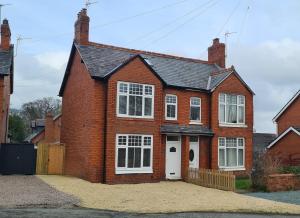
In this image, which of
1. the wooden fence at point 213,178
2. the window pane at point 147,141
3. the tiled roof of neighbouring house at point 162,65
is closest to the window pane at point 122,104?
the tiled roof of neighbouring house at point 162,65

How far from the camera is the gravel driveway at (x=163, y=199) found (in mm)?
14703

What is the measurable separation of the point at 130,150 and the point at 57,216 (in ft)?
37.5

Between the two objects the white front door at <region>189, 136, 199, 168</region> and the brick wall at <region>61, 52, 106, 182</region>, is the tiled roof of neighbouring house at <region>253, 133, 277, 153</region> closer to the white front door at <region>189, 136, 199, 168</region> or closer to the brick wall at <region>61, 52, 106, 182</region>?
the white front door at <region>189, 136, 199, 168</region>

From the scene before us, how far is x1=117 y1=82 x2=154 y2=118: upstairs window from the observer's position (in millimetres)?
23188

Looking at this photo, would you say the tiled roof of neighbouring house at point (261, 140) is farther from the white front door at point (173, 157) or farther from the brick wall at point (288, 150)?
the white front door at point (173, 157)

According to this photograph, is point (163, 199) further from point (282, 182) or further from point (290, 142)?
point (290, 142)

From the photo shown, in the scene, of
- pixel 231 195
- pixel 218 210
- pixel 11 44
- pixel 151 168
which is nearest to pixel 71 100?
pixel 11 44

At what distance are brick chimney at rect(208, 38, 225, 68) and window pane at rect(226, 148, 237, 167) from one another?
7009 mm

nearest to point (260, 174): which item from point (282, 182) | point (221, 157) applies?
point (282, 182)

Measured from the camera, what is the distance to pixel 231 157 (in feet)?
91.0

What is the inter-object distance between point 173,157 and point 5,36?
14.0 metres

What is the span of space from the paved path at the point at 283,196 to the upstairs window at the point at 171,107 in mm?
7711

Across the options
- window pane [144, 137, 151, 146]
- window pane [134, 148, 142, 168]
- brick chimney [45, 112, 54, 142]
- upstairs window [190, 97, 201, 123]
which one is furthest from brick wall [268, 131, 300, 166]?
brick chimney [45, 112, 54, 142]

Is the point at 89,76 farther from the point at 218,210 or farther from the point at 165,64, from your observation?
the point at 218,210
